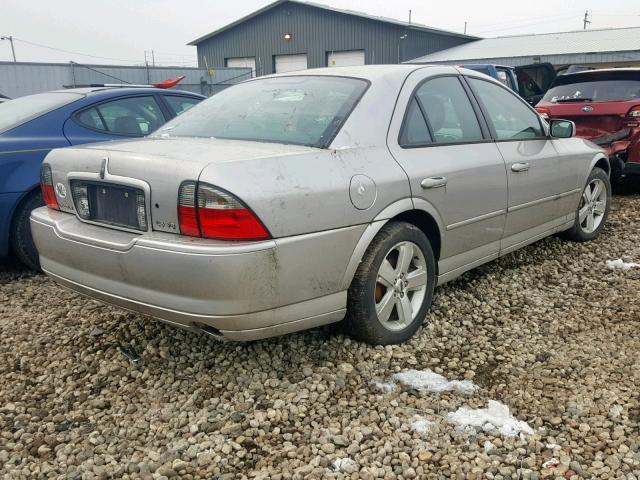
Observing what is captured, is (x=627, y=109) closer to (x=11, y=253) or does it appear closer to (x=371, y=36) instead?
(x=11, y=253)

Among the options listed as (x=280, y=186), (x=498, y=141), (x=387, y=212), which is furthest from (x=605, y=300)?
(x=280, y=186)

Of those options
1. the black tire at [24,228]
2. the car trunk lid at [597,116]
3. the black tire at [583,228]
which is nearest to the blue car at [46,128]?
the black tire at [24,228]


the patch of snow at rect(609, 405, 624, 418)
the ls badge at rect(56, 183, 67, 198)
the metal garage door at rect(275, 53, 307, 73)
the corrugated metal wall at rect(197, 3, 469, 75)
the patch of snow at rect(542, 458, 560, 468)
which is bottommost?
the patch of snow at rect(542, 458, 560, 468)

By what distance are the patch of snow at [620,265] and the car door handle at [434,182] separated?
81.6 inches

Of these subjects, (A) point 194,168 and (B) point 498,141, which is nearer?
(A) point 194,168

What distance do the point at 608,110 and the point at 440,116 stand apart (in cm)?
404

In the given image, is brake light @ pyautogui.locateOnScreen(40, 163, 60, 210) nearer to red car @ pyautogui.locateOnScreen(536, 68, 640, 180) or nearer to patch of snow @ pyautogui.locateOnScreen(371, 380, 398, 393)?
patch of snow @ pyautogui.locateOnScreen(371, 380, 398, 393)

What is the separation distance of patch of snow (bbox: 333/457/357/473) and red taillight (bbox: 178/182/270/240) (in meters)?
0.94

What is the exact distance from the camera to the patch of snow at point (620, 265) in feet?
14.5

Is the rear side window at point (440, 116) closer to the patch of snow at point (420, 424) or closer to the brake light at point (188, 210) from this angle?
the brake light at point (188, 210)

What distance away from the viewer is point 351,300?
283 cm

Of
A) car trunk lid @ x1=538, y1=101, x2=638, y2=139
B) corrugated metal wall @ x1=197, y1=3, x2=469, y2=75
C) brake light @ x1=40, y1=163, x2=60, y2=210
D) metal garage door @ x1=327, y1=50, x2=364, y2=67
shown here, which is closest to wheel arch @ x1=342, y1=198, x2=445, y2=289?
brake light @ x1=40, y1=163, x2=60, y2=210

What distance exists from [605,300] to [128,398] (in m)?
3.03

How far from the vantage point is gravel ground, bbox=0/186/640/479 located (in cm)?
221
